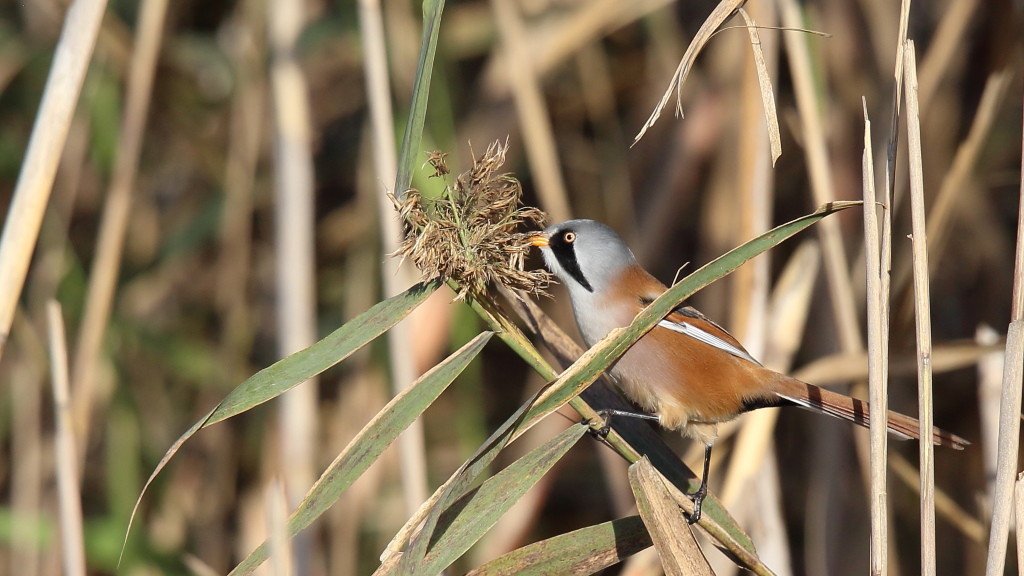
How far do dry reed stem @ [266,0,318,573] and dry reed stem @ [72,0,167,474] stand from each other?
1.62 feet

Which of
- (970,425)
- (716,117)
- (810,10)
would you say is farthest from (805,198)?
(970,425)

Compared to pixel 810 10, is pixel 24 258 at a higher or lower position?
higher

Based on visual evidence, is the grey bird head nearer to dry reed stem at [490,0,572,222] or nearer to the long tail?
the long tail

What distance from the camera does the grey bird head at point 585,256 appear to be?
207 cm

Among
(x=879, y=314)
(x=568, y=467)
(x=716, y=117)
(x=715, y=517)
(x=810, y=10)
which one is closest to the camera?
(x=879, y=314)

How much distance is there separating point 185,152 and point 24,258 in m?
2.04

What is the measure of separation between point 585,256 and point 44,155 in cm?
120

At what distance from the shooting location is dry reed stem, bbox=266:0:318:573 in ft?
7.63

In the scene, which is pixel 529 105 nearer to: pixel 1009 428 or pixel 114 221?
pixel 114 221

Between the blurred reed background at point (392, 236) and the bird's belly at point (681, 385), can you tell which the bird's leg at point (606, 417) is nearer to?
the bird's belly at point (681, 385)

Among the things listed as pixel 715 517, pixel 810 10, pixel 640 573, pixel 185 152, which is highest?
pixel 185 152

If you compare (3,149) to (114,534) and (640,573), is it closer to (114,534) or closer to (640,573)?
(114,534)

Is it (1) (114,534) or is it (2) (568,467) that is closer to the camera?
(1) (114,534)

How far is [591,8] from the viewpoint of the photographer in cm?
306
